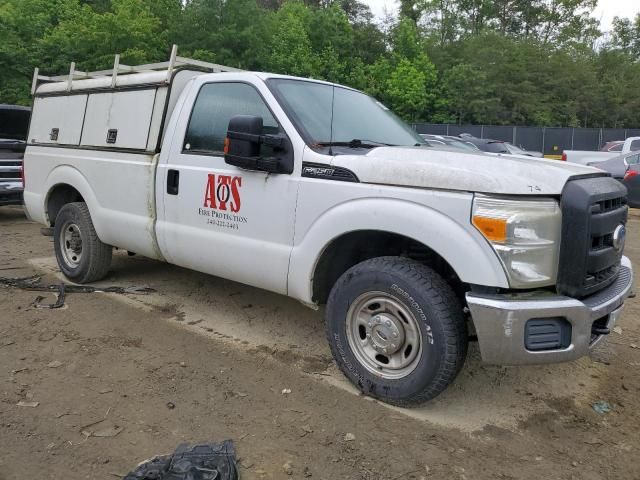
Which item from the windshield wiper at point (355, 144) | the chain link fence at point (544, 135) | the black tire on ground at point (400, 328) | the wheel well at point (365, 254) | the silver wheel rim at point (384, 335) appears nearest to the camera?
the black tire on ground at point (400, 328)

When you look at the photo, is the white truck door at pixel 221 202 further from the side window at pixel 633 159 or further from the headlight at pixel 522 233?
the side window at pixel 633 159

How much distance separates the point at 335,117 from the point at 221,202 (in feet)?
3.40

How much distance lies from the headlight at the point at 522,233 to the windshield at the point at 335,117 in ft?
4.19

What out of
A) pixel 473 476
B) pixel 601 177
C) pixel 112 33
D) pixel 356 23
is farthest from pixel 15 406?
pixel 356 23

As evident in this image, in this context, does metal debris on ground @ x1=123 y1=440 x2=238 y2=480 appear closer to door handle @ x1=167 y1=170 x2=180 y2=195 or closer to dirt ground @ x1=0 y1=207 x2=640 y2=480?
dirt ground @ x1=0 y1=207 x2=640 y2=480

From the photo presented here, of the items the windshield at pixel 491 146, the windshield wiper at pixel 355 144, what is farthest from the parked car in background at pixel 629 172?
the windshield wiper at pixel 355 144

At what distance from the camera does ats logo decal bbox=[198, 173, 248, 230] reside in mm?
4066

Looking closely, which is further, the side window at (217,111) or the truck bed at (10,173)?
the truck bed at (10,173)

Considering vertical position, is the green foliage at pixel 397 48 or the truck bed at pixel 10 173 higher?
the green foliage at pixel 397 48

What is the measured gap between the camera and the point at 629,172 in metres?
10.9

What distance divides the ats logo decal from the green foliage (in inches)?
881

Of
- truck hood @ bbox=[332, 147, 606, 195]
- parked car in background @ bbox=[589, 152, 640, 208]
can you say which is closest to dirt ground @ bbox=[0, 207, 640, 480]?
truck hood @ bbox=[332, 147, 606, 195]

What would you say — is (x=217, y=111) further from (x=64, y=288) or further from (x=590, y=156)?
(x=590, y=156)

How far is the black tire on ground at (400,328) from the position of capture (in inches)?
122
